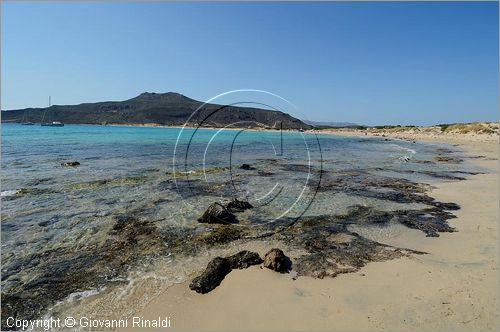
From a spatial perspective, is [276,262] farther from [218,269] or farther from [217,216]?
[217,216]

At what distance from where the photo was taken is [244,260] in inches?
343

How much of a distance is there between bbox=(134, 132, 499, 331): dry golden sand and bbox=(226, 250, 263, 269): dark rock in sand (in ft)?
0.69

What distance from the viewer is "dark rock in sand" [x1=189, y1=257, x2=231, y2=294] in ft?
24.6

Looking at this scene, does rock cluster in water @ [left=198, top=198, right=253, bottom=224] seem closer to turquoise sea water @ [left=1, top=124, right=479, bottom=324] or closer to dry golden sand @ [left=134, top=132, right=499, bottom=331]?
turquoise sea water @ [left=1, top=124, right=479, bottom=324]

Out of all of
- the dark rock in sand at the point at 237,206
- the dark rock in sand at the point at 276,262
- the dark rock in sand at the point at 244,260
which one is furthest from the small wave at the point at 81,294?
the dark rock in sand at the point at 237,206

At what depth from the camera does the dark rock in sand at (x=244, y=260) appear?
8562 mm

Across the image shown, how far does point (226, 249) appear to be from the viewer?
1009 cm

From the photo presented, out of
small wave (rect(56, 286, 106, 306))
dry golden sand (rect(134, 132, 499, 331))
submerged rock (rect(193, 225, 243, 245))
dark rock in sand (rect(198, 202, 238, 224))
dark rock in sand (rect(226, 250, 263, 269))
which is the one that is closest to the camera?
dry golden sand (rect(134, 132, 499, 331))

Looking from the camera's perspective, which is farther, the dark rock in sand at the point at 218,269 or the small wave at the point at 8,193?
the small wave at the point at 8,193

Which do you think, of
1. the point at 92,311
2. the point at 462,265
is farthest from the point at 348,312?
the point at 92,311

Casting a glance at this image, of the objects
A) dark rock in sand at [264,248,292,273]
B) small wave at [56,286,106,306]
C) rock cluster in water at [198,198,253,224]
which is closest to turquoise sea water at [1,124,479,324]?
small wave at [56,286,106,306]

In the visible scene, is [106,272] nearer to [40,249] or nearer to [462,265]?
[40,249]

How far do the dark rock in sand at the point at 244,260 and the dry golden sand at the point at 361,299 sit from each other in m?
0.21

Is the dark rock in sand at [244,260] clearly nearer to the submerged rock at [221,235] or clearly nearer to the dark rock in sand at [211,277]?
the dark rock in sand at [211,277]
